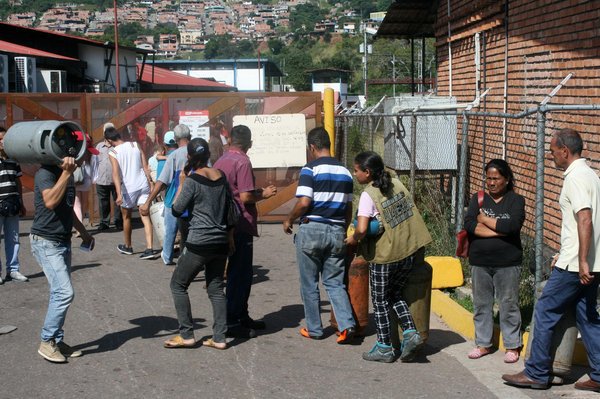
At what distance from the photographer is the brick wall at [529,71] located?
998cm

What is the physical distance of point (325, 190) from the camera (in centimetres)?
772

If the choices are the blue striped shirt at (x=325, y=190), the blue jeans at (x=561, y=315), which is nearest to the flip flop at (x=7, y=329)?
the blue striped shirt at (x=325, y=190)

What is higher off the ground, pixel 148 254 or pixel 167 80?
pixel 167 80

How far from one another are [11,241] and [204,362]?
449 centimetres

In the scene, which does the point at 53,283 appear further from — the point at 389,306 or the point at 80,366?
the point at 389,306

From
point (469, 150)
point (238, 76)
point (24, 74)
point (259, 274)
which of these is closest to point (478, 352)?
point (259, 274)

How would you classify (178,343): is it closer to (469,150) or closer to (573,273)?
(573,273)

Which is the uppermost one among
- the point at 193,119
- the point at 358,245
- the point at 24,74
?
the point at 24,74

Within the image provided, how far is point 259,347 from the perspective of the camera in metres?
7.82

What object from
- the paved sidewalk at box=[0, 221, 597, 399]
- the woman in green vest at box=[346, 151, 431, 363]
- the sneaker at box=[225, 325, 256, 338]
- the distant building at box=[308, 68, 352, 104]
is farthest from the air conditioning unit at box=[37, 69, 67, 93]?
the distant building at box=[308, 68, 352, 104]

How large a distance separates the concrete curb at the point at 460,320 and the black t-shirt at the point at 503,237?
841 mm

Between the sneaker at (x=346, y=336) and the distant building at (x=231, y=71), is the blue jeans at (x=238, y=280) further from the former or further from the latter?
the distant building at (x=231, y=71)

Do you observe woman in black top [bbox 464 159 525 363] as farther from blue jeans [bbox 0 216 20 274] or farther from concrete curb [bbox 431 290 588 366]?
blue jeans [bbox 0 216 20 274]

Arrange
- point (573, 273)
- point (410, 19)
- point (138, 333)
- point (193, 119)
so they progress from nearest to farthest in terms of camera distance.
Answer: point (573, 273)
point (138, 333)
point (193, 119)
point (410, 19)
